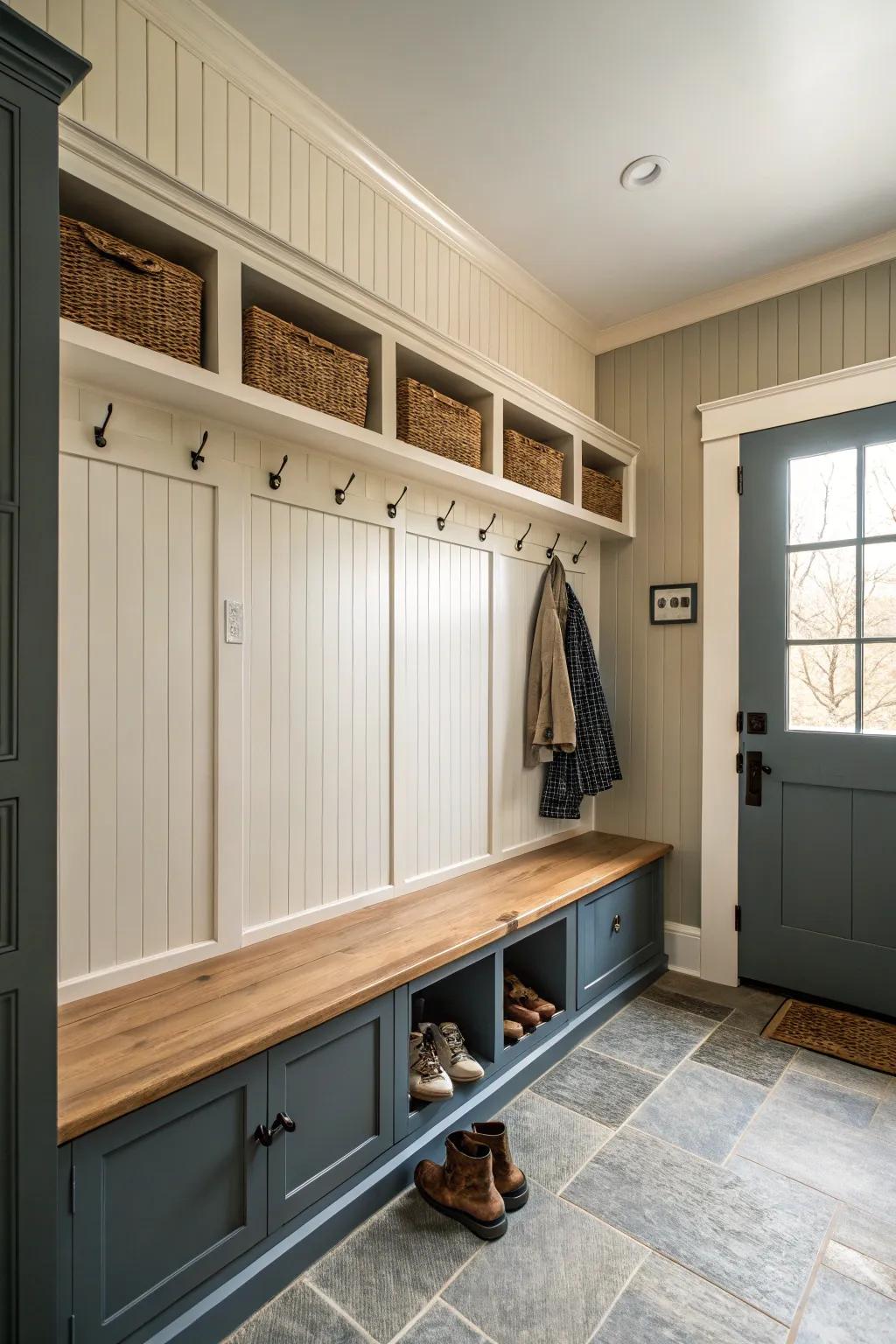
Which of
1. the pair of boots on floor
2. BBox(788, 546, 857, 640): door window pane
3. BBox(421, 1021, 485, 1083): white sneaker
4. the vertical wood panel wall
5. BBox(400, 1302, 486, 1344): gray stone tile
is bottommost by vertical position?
BBox(400, 1302, 486, 1344): gray stone tile

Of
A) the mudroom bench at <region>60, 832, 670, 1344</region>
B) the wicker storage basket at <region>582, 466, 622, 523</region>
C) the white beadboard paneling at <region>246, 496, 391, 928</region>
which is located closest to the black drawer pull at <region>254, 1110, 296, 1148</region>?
the mudroom bench at <region>60, 832, 670, 1344</region>

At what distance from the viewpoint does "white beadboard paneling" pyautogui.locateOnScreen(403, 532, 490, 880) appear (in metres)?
2.39

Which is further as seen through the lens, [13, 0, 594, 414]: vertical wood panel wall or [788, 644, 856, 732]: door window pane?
[788, 644, 856, 732]: door window pane

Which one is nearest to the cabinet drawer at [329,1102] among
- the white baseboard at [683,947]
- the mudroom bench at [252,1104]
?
the mudroom bench at [252,1104]

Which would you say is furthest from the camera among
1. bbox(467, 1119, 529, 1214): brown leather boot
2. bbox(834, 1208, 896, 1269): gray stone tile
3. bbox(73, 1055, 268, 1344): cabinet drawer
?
bbox(467, 1119, 529, 1214): brown leather boot

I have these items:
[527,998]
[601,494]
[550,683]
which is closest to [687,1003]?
[527,998]

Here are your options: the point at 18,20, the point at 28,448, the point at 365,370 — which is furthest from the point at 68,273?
the point at 365,370

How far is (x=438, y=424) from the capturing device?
2221 mm

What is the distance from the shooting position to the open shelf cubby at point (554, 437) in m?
2.78

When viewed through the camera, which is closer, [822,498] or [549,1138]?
[549,1138]

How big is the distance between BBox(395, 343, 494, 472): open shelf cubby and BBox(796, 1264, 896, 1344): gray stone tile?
7.46ft

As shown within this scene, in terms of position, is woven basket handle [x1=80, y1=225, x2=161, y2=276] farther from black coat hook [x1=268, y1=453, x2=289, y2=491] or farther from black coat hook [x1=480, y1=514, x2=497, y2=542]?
black coat hook [x1=480, y1=514, x2=497, y2=542]

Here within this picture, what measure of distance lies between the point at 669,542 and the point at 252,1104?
2.63 m

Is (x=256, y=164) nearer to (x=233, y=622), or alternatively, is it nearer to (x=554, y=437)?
(x=233, y=622)
